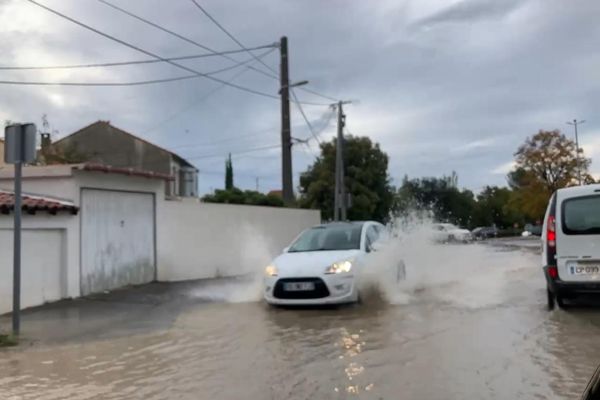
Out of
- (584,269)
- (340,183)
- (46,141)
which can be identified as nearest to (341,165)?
(340,183)

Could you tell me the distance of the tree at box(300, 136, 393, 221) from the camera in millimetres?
45812

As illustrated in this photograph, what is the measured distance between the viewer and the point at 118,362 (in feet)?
23.5

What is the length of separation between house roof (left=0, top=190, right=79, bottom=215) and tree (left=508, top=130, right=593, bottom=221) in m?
43.9

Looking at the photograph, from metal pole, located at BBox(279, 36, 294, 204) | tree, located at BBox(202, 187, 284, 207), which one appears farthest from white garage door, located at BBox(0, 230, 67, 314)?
tree, located at BBox(202, 187, 284, 207)

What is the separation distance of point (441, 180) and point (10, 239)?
80.3 m

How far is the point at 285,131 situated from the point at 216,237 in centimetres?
874

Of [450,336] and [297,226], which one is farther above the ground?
[297,226]

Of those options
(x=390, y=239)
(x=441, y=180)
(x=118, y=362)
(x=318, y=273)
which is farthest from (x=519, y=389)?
(x=441, y=180)

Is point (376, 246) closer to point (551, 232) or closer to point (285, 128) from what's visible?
point (551, 232)

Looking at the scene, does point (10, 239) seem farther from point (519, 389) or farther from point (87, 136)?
point (87, 136)

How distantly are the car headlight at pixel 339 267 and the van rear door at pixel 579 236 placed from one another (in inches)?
125

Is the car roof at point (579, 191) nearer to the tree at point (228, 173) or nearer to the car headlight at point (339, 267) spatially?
the car headlight at point (339, 267)

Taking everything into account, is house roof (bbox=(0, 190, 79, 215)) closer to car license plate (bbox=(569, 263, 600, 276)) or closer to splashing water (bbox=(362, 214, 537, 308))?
splashing water (bbox=(362, 214, 537, 308))

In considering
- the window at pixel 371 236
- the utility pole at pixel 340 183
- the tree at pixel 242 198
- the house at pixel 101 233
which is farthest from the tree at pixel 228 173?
the window at pixel 371 236
